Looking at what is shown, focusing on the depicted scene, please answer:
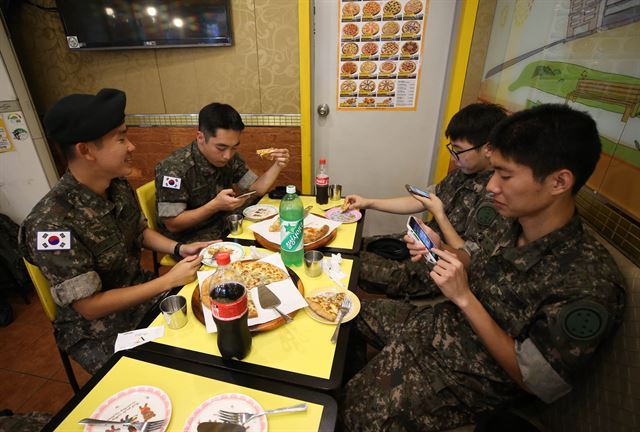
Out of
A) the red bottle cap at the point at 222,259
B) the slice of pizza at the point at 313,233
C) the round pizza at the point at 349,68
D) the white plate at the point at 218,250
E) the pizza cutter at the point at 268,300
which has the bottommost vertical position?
the slice of pizza at the point at 313,233

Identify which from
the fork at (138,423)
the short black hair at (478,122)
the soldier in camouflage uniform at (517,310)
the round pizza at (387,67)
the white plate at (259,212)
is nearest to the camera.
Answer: the fork at (138,423)

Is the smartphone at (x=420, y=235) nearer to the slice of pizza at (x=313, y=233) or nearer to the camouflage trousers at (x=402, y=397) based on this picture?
the camouflage trousers at (x=402, y=397)

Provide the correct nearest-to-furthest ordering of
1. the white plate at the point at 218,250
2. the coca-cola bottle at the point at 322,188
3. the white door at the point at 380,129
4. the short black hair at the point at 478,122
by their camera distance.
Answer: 1. the white plate at the point at 218,250
2. the short black hair at the point at 478,122
3. the coca-cola bottle at the point at 322,188
4. the white door at the point at 380,129

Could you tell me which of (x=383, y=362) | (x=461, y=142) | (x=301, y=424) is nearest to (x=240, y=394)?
(x=301, y=424)

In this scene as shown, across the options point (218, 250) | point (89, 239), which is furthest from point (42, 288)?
point (218, 250)

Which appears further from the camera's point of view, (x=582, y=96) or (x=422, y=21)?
(x=422, y=21)

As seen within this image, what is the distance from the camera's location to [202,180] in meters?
2.01

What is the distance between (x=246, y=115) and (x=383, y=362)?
2.46 metres

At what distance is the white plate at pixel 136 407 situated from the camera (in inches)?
28.9

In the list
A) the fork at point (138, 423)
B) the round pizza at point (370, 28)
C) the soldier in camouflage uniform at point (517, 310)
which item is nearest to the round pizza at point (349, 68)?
the round pizza at point (370, 28)

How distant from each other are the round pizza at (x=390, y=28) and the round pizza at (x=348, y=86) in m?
0.47

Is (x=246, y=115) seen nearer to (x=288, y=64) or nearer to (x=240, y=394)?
(x=288, y=64)

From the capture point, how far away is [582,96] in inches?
50.3

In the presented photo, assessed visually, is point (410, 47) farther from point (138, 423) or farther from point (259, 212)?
point (138, 423)
